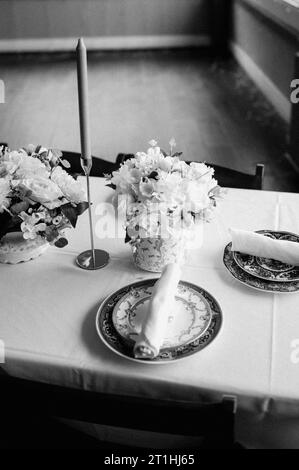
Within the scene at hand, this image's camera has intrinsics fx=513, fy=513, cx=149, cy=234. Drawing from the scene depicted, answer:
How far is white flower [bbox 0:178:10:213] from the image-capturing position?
1173mm

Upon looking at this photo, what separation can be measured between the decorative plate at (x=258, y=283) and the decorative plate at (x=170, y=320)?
0.11 metres

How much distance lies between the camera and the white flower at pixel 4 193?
3.85ft

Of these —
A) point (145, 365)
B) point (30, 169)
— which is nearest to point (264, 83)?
point (30, 169)

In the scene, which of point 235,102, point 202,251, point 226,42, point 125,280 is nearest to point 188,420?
point 125,280

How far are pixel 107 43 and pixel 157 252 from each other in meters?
6.12

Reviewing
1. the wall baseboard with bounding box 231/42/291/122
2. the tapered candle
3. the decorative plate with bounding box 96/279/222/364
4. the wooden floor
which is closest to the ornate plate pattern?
the decorative plate with bounding box 96/279/222/364

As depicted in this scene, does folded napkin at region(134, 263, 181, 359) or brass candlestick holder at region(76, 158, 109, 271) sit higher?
folded napkin at region(134, 263, 181, 359)

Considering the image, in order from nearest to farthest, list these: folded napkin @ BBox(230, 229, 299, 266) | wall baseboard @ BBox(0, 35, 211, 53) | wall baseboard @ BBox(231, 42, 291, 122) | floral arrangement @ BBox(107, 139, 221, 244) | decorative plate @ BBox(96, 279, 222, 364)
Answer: decorative plate @ BBox(96, 279, 222, 364)
floral arrangement @ BBox(107, 139, 221, 244)
folded napkin @ BBox(230, 229, 299, 266)
wall baseboard @ BBox(231, 42, 291, 122)
wall baseboard @ BBox(0, 35, 211, 53)

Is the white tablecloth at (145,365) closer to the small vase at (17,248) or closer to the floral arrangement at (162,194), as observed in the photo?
the small vase at (17,248)

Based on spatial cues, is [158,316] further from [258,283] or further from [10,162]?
[10,162]

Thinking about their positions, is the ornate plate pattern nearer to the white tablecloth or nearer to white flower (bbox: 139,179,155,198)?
the white tablecloth

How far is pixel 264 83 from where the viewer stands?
16.4 feet

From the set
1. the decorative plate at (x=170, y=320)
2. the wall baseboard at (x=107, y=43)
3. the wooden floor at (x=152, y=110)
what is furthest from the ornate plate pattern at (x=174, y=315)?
the wall baseboard at (x=107, y=43)

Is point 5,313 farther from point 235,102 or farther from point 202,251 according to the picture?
point 235,102
